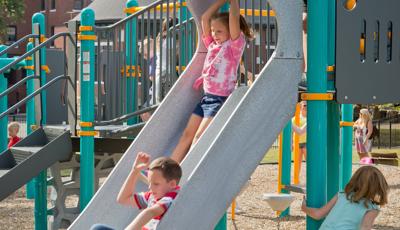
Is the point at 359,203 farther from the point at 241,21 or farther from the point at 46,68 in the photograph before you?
the point at 46,68

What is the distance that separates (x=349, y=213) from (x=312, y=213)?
0.24 metres

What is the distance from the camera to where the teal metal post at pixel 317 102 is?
18.9ft

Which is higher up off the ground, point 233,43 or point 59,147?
point 233,43

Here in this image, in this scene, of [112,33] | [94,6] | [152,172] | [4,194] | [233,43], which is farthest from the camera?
[94,6]

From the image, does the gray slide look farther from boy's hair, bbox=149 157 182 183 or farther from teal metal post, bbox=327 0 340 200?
teal metal post, bbox=327 0 340 200

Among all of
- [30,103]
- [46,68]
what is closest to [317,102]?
[46,68]

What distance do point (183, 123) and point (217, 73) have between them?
573mm

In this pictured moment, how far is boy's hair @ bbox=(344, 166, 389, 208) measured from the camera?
19.0 feet

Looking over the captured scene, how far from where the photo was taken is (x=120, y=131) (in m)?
8.91

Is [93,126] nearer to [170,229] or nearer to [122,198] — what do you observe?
[122,198]

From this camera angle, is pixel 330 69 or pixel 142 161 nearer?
pixel 142 161

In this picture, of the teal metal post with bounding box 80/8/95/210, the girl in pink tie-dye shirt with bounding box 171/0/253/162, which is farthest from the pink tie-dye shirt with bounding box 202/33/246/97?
the teal metal post with bounding box 80/8/95/210

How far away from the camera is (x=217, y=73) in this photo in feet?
21.1

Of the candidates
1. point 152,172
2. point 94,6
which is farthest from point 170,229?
point 94,6
